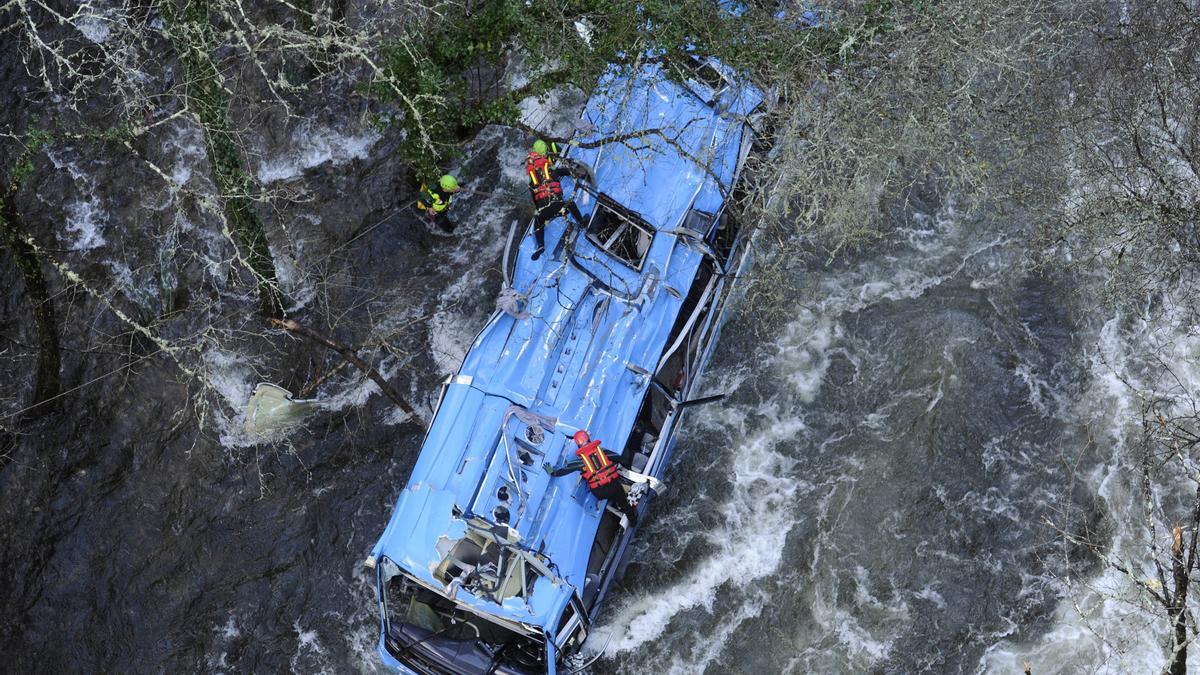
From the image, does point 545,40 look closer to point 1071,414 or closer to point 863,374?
point 863,374

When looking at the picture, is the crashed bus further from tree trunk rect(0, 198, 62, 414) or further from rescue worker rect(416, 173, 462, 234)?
tree trunk rect(0, 198, 62, 414)

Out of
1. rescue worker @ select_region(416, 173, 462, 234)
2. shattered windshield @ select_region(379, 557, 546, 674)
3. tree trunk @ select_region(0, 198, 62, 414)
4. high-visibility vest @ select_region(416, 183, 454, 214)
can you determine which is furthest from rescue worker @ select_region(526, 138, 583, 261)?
tree trunk @ select_region(0, 198, 62, 414)

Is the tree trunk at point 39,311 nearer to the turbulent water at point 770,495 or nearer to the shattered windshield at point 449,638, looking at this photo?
the turbulent water at point 770,495

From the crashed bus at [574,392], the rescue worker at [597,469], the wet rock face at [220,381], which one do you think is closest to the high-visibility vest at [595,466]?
the rescue worker at [597,469]

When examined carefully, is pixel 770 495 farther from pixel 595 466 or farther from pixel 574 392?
pixel 574 392

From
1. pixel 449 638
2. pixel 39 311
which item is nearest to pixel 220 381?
pixel 39 311

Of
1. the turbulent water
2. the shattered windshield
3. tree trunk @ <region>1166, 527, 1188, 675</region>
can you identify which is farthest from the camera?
the turbulent water
